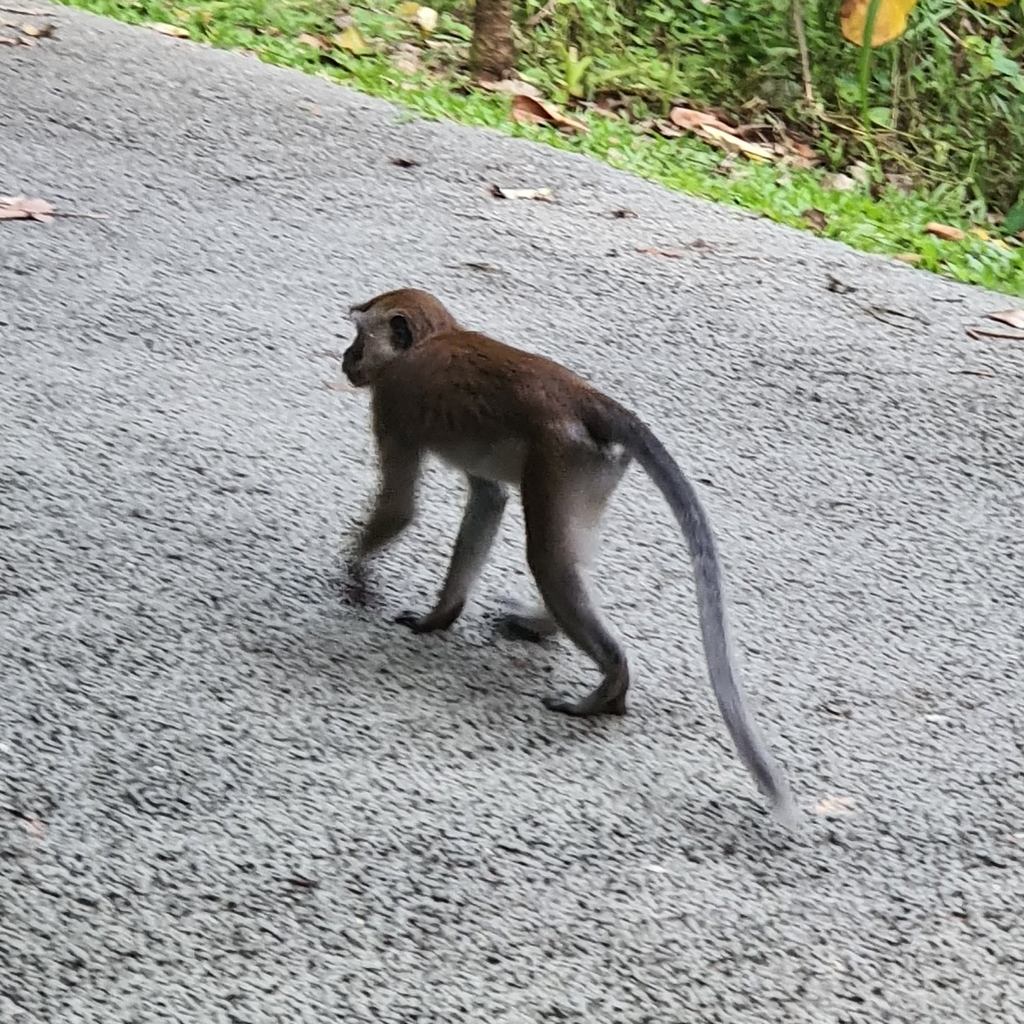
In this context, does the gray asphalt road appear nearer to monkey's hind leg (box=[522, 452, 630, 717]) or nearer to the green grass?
monkey's hind leg (box=[522, 452, 630, 717])

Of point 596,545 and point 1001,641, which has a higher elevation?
point 596,545

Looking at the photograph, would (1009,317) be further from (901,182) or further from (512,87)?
(512,87)

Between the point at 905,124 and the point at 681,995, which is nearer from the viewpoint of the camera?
the point at 681,995

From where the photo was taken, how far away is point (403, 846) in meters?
2.39

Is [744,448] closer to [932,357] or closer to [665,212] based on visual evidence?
[932,357]

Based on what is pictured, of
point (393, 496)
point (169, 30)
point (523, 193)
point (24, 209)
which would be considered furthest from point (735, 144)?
point (393, 496)

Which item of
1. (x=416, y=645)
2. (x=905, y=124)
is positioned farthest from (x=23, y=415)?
(x=905, y=124)

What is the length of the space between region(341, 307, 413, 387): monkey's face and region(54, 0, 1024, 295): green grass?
308cm

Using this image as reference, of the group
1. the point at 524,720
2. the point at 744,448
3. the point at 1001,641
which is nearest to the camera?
the point at 524,720

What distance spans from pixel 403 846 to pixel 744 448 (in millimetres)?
1936

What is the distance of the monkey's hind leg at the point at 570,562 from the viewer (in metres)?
2.77

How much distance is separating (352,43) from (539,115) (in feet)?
3.63

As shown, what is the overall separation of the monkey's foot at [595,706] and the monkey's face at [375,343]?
0.80 metres

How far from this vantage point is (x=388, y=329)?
3156 mm
